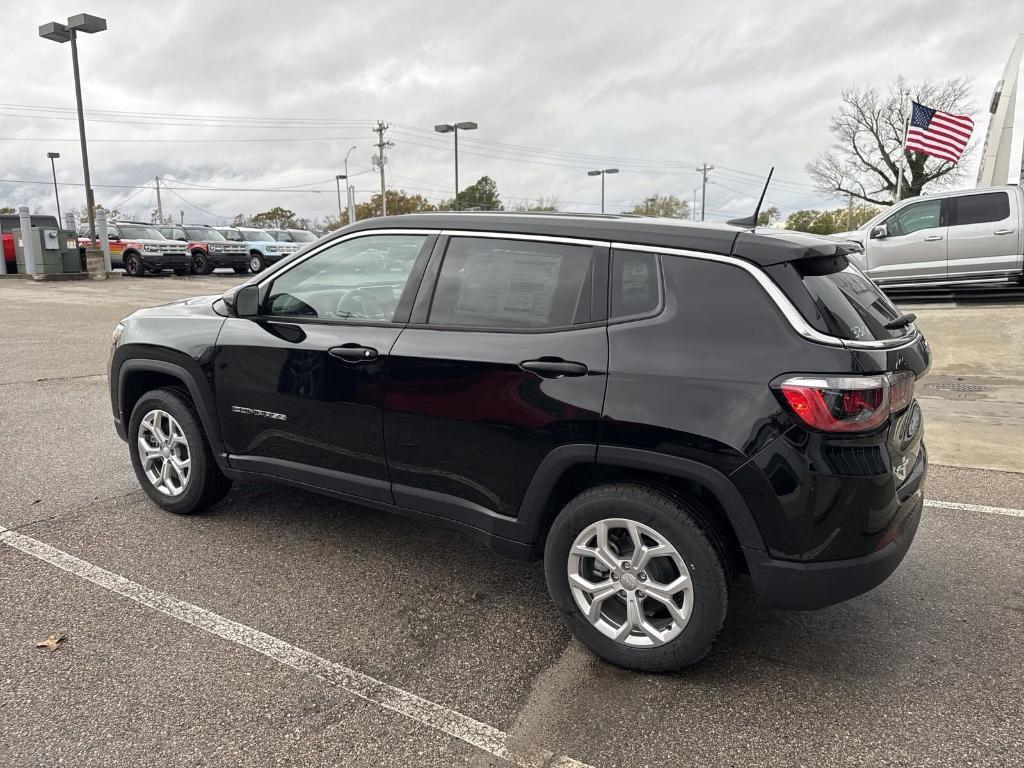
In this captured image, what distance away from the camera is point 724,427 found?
8.39 ft

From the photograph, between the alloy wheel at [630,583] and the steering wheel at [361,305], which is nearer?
the alloy wheel at [630,583]

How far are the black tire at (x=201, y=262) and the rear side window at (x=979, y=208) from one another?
2419 centimetres

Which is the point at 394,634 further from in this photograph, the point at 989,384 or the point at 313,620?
the point at 989,384

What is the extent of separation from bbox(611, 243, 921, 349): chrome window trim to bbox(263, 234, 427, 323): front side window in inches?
47.2

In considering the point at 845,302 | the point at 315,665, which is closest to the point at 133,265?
the point at 315,665

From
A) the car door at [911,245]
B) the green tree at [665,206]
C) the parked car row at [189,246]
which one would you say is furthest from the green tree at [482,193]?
the car door at [911,245]

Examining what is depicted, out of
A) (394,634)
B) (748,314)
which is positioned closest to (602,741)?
(394,634)

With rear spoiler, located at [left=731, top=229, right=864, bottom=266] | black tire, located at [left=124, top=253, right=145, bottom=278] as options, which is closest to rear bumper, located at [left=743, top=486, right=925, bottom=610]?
rear spoiler, located at [left=731, top=229, right=864, bottom=266]

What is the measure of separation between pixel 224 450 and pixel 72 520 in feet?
3.42

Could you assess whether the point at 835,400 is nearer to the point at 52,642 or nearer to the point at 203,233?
the point at 52,642

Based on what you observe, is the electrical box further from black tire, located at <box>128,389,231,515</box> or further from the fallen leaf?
the fallen leaf

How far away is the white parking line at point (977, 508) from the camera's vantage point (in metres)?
4.45

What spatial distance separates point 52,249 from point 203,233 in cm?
553

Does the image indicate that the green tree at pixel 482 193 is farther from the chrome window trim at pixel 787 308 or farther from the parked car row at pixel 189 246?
the chrome window trim at pixel 787 308
